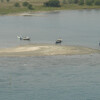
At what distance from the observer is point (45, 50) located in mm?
58312

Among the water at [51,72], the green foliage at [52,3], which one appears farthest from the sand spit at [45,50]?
the green foliage at [52,3]

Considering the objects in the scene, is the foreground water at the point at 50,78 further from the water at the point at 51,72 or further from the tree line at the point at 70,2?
the tree line at the point at 70,2

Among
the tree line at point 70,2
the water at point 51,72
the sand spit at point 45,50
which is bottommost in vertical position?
the tree line at point 70,2

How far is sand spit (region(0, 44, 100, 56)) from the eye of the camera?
56812 mm

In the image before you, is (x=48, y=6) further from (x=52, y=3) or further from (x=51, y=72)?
(x=51, y=72)

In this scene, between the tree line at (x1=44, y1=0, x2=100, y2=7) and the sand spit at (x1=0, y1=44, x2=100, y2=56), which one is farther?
the tree line at (x1=44, y1=0, x2=100, y2=7)

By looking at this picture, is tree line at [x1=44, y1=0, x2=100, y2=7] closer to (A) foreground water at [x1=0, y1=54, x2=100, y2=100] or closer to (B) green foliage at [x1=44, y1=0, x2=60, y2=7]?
(B) green foliage at [x1=44, y1=0, x2=60, y2=7]

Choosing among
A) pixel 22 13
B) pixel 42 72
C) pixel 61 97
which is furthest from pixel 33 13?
pixel 61 97

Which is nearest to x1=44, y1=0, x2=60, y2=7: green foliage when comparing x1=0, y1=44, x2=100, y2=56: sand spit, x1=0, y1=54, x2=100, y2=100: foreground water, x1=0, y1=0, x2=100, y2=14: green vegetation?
x1=0, y1=0, x2=100, y2=14: green vegetation

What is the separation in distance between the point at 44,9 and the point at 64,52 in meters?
65.9

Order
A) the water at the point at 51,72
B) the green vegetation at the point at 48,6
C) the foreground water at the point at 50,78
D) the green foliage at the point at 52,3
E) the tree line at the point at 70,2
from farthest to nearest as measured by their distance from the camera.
→ the tree line at the point at 70,2 < the green foliage at the point at 52,3 < the green vegetation at the point at 48,6 < the water at the point at 51,72 < the foreground water at the point at 50,78

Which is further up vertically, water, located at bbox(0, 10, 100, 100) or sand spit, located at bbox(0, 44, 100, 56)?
water, located at bbox(0, 10, 100, 100)

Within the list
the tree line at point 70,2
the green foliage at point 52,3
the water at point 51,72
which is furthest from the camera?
the tree line at point 70,2

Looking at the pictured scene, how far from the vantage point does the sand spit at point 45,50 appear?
5681cm
